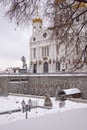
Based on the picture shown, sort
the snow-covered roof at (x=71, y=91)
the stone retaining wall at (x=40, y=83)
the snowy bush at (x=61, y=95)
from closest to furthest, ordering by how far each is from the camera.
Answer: the snowy bush at (x=61, y=95) → the snow-covered roof at (x=71, y=91) → the stone retaining wall at (x=40, y=83)

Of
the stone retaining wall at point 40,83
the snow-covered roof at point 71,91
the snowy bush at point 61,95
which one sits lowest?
the snowy bush at point 61,95

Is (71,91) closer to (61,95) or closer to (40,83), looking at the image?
(61,95)

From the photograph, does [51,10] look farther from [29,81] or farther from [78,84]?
[29,81]

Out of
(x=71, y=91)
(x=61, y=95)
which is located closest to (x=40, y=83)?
(x=71, y=91)

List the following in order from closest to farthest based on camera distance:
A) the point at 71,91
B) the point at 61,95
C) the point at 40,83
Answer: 1. the point at 61,95
2. the point at 71,91
3. the point at 40,83

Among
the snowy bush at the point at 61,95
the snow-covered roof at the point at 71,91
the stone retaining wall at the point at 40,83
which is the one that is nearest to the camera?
the snowy bush at the point at 61,95

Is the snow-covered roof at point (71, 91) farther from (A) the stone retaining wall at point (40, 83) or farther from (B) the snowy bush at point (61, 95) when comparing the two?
(A) the stone retaining wall at point (40, 83)

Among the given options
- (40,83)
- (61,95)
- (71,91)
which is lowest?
(61,95)

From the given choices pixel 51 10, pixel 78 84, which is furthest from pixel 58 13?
pixel 78 84

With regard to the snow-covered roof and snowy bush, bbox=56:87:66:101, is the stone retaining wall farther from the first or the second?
snowy bush, bbox=56:87:66:101

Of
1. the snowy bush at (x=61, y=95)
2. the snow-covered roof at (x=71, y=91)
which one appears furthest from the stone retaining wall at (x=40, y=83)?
the snowy bush at (x=61, y=95)

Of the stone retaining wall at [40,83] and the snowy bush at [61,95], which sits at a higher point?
the stone retaining wall at [40,83]

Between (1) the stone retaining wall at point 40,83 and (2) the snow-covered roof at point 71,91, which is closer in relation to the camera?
(2) the snow-covered roof at point 71,91

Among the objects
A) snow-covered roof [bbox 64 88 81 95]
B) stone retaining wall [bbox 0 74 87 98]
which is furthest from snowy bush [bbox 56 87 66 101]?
stone retaining wall [bbox 0 74 87 98]
